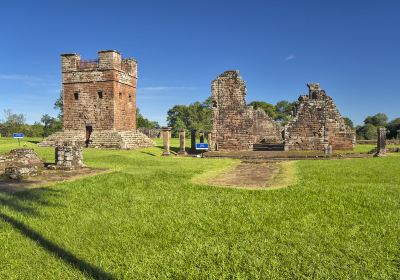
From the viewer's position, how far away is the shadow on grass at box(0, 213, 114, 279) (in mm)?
3756

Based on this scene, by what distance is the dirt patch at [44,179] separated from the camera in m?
8.18

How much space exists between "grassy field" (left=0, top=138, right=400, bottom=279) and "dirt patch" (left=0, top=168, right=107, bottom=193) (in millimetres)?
843

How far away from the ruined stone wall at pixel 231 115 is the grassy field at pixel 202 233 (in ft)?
38.7

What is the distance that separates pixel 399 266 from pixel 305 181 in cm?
496

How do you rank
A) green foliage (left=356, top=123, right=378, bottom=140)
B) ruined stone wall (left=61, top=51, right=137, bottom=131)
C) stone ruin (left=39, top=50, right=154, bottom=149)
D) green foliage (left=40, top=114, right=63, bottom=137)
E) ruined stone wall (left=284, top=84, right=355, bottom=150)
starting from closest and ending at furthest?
ruined stone wall (left=284, top=84, right=355, bottom=150) → stone ruin (left=39, top=50, right=154, bottom=149) → ruined stone wall (left=61, top=51, right=137, bottom=131) → green foliage (left=356, top=123, right=378, bottom=140) → green foliage (left=40, top=114, right=63, bottom=137)

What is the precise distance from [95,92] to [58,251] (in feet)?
78.0

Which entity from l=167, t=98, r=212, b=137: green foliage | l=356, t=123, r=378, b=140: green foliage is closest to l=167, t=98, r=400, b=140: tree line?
l=167, t=98, r=212, b=137: green foliage

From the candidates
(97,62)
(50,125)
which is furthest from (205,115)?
(97,62)

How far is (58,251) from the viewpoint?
4332 mm

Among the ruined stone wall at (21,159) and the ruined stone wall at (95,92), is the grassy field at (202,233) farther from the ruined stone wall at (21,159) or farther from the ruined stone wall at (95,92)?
the ruined stone wall at (95,92)

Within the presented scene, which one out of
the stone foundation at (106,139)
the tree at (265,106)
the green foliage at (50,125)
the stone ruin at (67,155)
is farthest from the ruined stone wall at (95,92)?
the tree at (265,106)

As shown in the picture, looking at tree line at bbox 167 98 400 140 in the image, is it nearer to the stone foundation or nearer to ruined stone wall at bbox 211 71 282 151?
the stone foundation

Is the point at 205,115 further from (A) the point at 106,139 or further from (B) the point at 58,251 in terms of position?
(B) the point at 58,251

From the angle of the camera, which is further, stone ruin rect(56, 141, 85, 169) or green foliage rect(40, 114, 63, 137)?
green foliage rect(40, 114, 63, 137)
